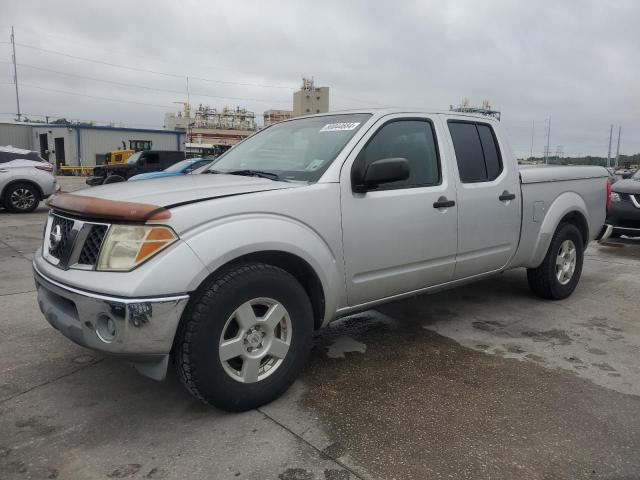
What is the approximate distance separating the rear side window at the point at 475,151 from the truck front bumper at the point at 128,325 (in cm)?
250

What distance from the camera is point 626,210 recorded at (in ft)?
28.5

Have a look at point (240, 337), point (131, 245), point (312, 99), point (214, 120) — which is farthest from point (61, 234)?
point (214, 120)

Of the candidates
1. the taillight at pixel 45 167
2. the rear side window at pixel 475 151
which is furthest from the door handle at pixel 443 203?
the taillight at pixel 45 167

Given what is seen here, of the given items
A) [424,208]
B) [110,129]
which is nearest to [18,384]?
[424,208]

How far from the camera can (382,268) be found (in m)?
3.39

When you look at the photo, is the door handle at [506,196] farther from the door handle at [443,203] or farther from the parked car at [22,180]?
the parked car at [22,180]

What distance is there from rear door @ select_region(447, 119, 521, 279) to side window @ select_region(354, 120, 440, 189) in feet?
0.85

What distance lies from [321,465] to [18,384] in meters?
2.01

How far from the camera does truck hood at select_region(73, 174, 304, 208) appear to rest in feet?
8.65

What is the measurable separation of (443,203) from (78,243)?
2.37 meters

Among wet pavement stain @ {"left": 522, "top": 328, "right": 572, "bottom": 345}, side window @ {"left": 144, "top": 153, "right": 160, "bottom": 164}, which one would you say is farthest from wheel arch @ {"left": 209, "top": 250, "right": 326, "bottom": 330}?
side window @ {"left": 144, "top": 153, "right": 160, "bottom": 164}

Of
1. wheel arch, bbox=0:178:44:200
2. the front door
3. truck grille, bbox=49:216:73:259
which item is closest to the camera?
truck grille, bbox=49:216:73:259

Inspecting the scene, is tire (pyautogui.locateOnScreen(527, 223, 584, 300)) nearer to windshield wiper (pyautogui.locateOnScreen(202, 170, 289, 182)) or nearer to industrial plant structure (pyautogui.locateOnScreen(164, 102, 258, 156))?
windshield wiper (pyautogui.locateOnScreen(202, 170, 289, 182))

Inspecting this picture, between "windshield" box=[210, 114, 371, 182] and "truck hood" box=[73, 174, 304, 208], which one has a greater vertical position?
"windshield" box=[210, 114, 371, 182]
